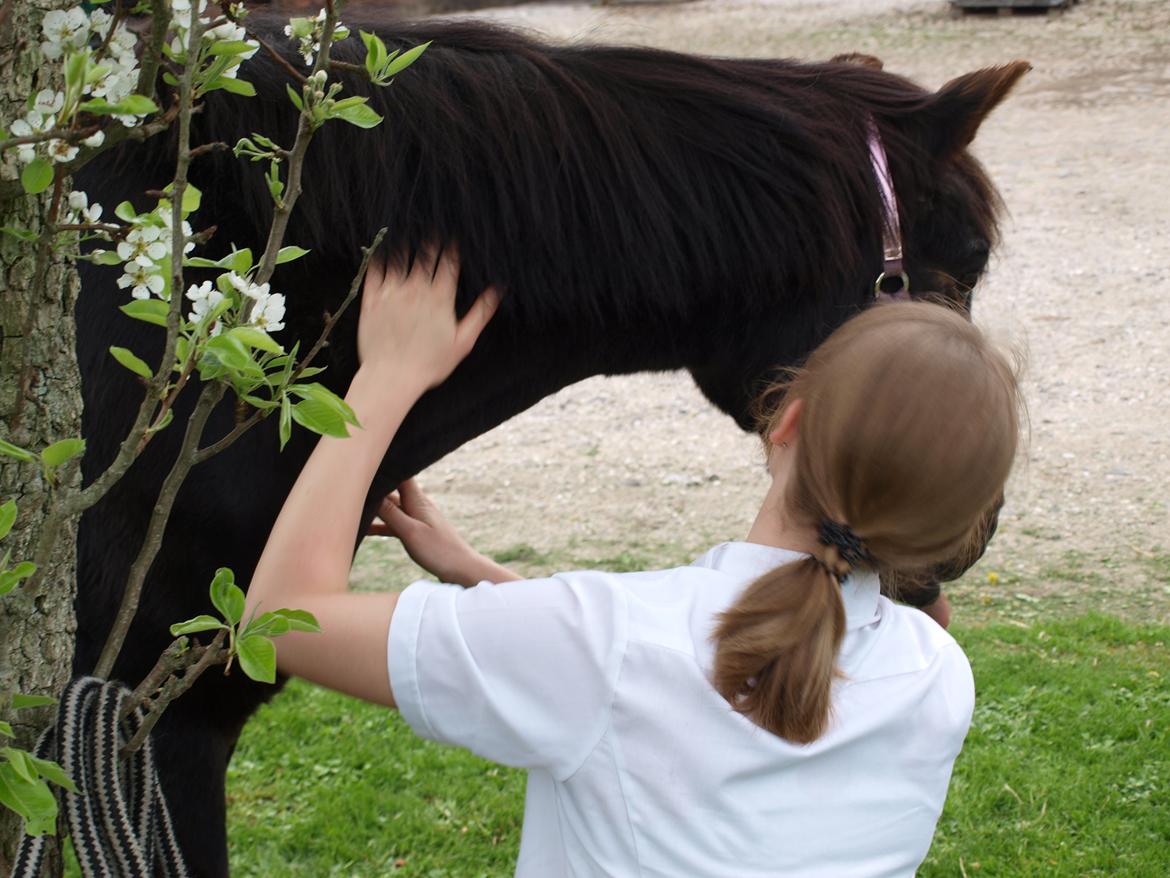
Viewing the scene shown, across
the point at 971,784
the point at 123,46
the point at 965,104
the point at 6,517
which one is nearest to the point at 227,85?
the point at 123,46

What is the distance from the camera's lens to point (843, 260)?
1.81m

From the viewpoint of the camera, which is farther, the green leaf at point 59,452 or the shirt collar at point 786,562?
the shirt collar at point 786,562

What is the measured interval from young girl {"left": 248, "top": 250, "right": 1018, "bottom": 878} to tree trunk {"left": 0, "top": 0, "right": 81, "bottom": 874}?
22 cm

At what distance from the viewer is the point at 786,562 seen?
1.31 metres

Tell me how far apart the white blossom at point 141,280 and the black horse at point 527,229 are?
0.60m

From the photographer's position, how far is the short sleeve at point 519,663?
125cm

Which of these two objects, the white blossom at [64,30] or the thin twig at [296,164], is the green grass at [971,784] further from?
the white blossom at [64,30]

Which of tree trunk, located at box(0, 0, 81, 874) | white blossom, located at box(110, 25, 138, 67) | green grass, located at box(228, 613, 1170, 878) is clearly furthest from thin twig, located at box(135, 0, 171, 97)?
green grass, located at box(228, 613, 1170, 878)

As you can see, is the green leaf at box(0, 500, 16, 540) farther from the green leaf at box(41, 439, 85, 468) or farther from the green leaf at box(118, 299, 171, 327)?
the green leaf at box(118, 299, 171, 327)

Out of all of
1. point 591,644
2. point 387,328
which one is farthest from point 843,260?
point 591,644

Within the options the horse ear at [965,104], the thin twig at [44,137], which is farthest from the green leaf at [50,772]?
the horse ear at [965,104]

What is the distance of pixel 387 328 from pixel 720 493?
3454 millimetres

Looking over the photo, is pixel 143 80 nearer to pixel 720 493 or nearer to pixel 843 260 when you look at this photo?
pixel 843 260

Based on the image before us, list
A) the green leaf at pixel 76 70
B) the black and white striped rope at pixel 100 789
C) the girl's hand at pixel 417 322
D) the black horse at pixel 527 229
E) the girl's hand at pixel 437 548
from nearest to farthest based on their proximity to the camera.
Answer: the green leaf at pixel 76 70 < the black and white striped rope at pixel 100 789 < the girl's hand at pixel 417 322 < the black horse at pixel 527 229 < the girl's hand at pixel 437 548
